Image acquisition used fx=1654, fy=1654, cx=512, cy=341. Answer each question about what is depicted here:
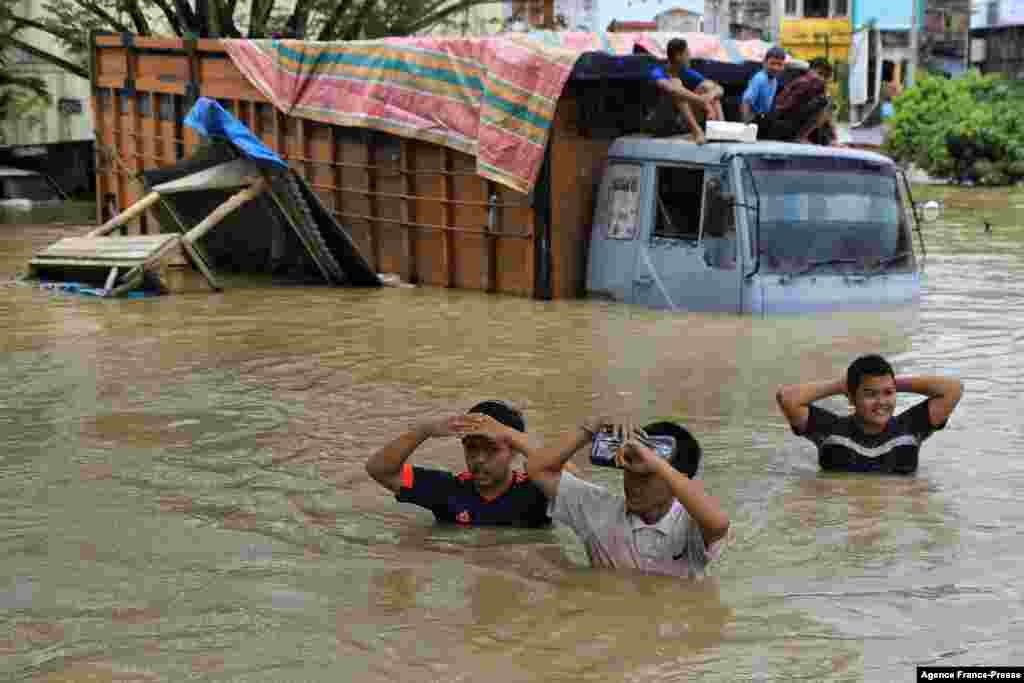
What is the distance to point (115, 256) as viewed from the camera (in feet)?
52.0

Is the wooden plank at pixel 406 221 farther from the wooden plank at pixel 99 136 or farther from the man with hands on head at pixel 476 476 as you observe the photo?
the man with hands on head at pixel 476 476

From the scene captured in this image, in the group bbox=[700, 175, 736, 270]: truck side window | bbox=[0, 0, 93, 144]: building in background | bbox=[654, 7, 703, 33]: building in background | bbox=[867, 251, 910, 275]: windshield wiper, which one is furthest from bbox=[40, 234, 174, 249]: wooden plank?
bbox=[654, 7, 703, 33]: building in background

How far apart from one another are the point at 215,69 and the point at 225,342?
6.59m

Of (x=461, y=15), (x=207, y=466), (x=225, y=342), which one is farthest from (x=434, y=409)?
(x=461, y=15)

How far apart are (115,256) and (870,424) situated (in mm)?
9911

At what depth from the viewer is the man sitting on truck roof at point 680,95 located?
46.2ft

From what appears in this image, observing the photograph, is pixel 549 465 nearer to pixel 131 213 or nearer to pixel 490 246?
pixel 490 246

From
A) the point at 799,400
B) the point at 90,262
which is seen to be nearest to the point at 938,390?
the point at 799,400

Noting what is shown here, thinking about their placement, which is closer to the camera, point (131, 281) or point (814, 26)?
point (131, 281)

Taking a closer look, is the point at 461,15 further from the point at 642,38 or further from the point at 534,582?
the point at 534,582

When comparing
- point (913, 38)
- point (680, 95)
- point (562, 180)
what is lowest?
point (562, 180)

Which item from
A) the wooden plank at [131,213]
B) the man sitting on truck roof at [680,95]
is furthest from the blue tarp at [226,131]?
the man sitting on truck roof at [680,95]

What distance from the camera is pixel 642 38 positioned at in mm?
16500

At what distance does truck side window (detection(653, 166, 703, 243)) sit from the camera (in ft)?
44.8
